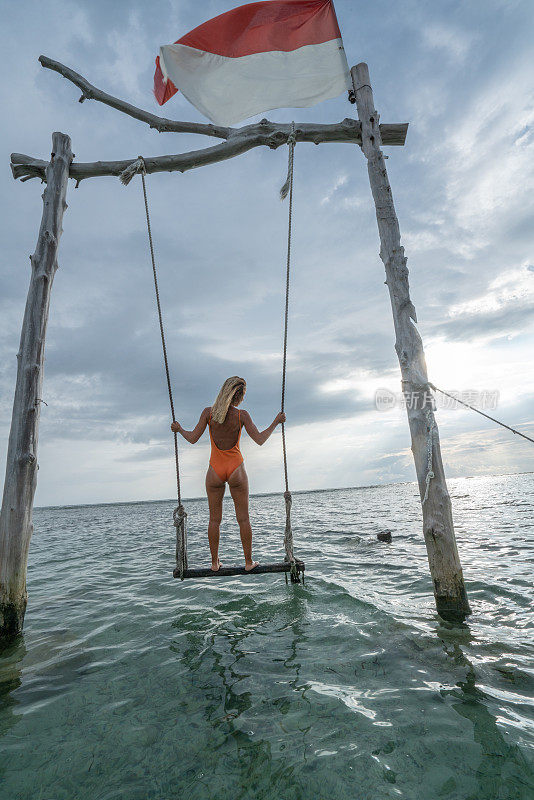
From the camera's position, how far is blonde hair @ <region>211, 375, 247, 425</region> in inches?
219

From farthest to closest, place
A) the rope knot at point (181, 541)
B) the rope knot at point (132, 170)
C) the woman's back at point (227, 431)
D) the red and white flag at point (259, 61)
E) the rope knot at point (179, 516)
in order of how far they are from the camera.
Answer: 1. the rope knot at point (132, 170)
2. the red and white flag at point (259, 61)
3. the woman's back at point (227, 431)
4. the rope knot at point (179, 516)
5. the rope knot at point (181, 541)

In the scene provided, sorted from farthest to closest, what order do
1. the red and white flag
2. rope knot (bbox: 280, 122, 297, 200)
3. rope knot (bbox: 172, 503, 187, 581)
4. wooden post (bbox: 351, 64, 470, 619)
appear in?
the red and white flag → rope knot (bbox: 280, 122, 297, 200) → rope knot (bbox: 172, 503, 187, 581) → wooden post (bbox: 351, 64, 470, 619)

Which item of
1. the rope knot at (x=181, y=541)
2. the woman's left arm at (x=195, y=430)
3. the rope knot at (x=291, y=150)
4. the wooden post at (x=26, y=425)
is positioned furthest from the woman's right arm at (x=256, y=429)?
the rope knot at (x=291, y=150)

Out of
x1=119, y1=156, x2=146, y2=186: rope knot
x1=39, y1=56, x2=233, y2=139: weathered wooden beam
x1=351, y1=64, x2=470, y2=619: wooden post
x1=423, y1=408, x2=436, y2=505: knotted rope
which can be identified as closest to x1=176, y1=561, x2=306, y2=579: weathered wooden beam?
x1=351, y1=64, x2=470, y2=619: wooden post

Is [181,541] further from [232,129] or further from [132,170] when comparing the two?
[232,129]

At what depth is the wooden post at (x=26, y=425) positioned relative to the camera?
5.04 meters

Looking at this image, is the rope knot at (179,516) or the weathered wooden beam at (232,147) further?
the weathered wooden beam at (232,147)

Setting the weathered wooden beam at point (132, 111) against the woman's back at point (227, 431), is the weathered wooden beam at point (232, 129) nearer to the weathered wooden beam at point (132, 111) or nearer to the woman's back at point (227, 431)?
the weathered wooden beam at point (132, 111)

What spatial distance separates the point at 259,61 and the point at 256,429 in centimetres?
595

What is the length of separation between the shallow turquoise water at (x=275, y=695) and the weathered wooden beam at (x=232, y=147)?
23.3ft

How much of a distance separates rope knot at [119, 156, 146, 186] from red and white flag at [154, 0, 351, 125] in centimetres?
137

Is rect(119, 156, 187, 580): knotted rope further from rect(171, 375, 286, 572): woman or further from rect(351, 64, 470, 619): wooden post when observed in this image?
rect(351, 64, 470, 619): wooden post

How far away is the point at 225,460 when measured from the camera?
18.4 feet

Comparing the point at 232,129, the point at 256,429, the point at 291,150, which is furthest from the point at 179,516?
the point at 232,129
